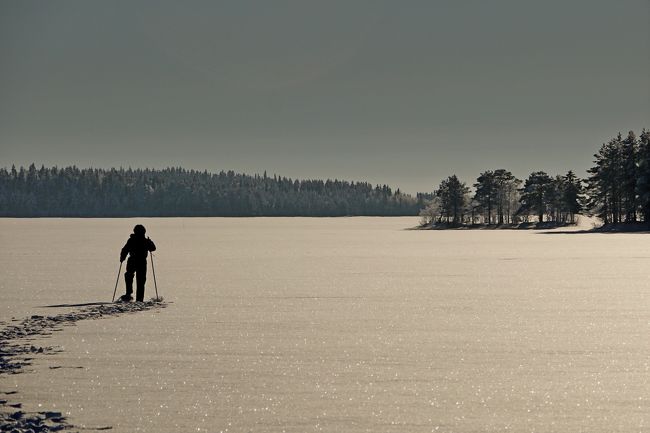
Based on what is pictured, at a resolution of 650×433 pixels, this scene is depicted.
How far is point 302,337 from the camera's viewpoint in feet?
51.6

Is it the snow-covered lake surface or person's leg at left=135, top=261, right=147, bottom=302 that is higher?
person's leg at left=135, top=261, right=147, bottom=302

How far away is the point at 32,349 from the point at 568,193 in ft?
446

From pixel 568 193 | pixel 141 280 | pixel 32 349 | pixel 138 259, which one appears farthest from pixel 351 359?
pixel 568 193

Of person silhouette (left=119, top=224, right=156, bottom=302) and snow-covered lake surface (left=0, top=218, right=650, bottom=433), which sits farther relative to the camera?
person silhouette (left=119, top=224, right=156, bottom=302)

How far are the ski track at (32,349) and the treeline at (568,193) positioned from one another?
88391mm

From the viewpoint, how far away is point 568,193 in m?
141

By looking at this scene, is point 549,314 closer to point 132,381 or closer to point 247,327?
point 247,327

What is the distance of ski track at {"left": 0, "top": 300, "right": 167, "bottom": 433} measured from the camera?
9.30m

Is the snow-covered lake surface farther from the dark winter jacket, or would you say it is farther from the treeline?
the treeline

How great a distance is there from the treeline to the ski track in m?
88.4

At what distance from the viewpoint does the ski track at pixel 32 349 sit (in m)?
9.30

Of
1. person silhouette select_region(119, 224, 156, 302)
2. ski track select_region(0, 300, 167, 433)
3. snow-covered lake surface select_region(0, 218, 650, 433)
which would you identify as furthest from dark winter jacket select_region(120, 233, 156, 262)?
snow-covered lake surface select_region(0, 218, 650, 433)

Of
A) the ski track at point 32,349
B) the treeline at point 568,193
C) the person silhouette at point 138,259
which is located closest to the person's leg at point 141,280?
the person silhouette at point 138,259

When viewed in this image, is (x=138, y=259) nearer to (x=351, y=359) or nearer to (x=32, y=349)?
(x=32, y=349)
